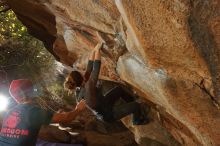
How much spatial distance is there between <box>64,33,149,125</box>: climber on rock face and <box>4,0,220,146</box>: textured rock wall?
448mm

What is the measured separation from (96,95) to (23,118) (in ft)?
4.85

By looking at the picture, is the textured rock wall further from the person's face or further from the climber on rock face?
the person's face

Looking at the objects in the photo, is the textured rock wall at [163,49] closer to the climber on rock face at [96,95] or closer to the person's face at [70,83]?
the climber on rock face at [96,95]

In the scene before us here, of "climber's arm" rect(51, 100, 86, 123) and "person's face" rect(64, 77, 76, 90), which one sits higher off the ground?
"person's face" rect(64, 77, 76, 90)

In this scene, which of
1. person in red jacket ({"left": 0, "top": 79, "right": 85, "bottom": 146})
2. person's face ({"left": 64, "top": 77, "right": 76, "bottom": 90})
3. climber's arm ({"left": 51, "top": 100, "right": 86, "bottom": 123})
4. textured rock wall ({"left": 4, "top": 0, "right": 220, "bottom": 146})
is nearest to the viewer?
textured rock wall ({"left": 4, "top": 0, "right": 220, "bottom": 146})

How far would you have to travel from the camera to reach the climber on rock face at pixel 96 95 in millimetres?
5555

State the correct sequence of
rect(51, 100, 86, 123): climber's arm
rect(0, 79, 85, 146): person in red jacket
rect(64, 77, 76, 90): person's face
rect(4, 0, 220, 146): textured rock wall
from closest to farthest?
rect(4, 0, 220, 146): textured rock wall
rect(0, 79, 85, 146): person in red jacket
rect(51, 100, 86, 123): climber's arm
rect(64, 77, 76, 90): person's face

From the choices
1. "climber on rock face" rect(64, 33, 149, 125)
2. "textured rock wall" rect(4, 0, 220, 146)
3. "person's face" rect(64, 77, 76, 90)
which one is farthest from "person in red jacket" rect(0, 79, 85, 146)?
"textured rock wall" rect(4, 0, 220, 146)

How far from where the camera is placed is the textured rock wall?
3389mm

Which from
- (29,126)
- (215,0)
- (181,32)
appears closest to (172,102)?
(181,32)

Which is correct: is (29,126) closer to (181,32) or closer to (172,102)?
(172,102)

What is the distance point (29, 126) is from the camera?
15.9 ft

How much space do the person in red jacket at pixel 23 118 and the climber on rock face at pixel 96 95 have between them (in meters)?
0.86

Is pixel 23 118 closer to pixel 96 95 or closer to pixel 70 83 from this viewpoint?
pixel 70 83
